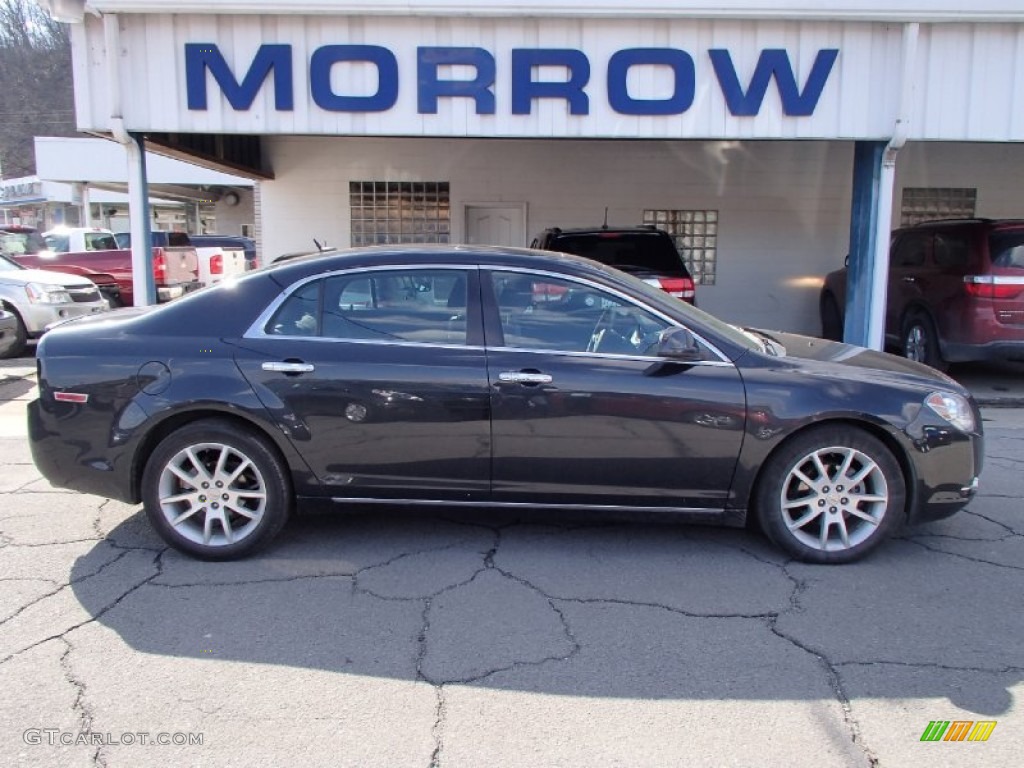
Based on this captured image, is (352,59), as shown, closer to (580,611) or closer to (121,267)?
(580,611)

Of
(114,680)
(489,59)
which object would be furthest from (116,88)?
(114,680)

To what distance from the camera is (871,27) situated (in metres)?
8.15

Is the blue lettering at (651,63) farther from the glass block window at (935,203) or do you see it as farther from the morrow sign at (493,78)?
the glass block window at (935,203)

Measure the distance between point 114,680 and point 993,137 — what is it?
8.94 m

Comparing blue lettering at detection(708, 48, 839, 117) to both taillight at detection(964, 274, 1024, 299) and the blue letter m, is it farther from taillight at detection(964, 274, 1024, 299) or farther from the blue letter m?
the blue letter m

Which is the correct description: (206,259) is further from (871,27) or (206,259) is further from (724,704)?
(724,704)

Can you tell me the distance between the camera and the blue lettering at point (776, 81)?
8.12m

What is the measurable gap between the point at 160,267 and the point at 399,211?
4.21m

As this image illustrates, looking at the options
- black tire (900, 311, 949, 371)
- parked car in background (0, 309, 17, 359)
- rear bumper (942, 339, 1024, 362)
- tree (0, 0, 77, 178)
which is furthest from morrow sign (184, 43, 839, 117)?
tree (0, 0, 77, 178)

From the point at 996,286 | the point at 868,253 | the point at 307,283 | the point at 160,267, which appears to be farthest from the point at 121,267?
the point at 996,286

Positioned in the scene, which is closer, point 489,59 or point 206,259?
point 489,59

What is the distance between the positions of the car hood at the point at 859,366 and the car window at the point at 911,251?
5.42m

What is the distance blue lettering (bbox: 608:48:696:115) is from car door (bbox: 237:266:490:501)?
15.8 ft

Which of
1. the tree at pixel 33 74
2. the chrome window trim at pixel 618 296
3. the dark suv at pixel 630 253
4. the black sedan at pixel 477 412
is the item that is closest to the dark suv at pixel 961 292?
the dark suv at pixel 630 253
